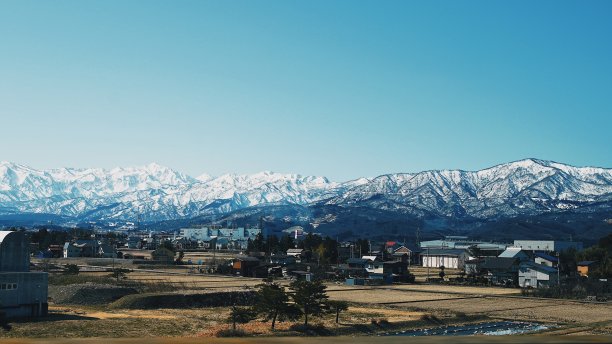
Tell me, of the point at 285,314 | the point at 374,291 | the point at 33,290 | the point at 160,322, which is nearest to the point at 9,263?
the point at 33,290

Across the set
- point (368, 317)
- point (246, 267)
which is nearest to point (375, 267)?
point (246, 267)

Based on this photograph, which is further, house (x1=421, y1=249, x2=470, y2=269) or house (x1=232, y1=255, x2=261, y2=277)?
house (x1=421, y1=249, x2=470, y2=269)

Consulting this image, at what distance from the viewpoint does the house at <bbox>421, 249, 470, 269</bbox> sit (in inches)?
4198

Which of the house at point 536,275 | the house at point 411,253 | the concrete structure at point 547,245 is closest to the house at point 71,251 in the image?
the house at point 411,253

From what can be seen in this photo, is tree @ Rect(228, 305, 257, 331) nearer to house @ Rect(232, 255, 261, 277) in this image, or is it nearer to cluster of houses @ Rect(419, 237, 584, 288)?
cluster of houses @ Rect(419, 237, 584, 288)

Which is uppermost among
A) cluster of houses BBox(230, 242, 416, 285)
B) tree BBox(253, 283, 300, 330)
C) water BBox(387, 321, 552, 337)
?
tree BBox(253, 283, 300, 330)

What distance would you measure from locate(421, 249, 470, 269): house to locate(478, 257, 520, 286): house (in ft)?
101

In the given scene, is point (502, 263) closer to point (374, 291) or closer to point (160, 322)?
point (374, 291)

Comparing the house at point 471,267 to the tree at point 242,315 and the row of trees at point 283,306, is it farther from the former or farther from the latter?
the tree at point 242,315

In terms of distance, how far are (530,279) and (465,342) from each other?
67692mm

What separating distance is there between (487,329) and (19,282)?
2716cm

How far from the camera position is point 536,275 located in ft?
219

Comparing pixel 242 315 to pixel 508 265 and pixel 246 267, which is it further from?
pixel 246 267

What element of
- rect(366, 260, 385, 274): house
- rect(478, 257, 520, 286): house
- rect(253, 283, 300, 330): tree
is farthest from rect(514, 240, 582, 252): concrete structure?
rect(253, 283, 300, 330): tree
